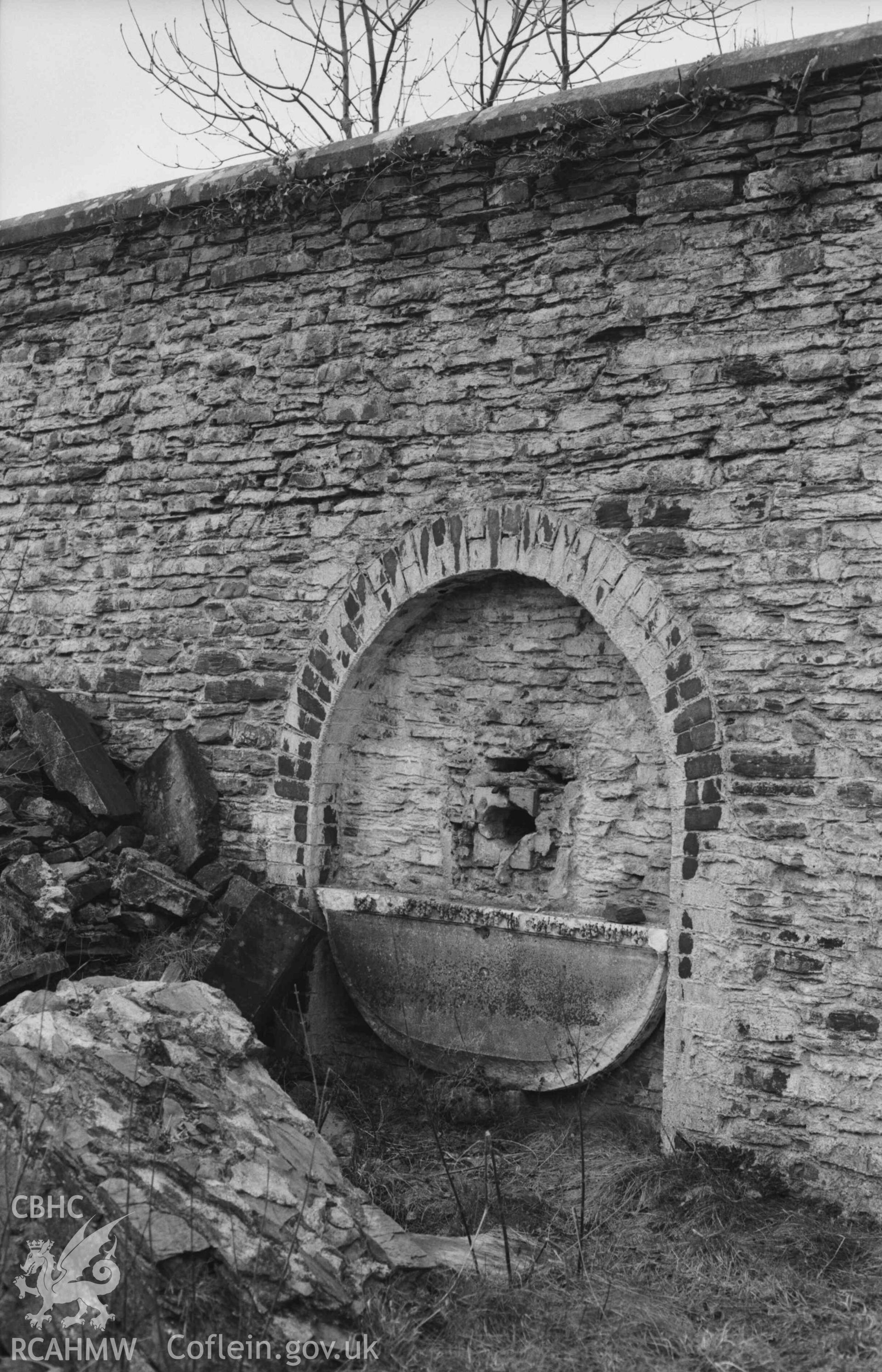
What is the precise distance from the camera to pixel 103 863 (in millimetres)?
5344

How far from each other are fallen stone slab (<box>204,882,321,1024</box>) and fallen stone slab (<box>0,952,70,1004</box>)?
1.95ft

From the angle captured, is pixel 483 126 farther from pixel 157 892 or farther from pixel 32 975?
pixel 32 975

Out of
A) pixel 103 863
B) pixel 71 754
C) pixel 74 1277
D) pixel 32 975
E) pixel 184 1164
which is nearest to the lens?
pixel 74 1277

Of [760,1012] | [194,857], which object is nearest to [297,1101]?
[194,857]

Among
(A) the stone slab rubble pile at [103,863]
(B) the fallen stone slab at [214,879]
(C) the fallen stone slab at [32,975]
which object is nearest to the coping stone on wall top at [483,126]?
(A) the stone slab rubble pile at [103,863]

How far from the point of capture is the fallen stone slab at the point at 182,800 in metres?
5.50

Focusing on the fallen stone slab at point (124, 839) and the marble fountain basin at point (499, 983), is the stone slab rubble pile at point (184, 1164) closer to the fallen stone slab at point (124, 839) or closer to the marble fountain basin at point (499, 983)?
the marble fountain basin at point (499, 983)

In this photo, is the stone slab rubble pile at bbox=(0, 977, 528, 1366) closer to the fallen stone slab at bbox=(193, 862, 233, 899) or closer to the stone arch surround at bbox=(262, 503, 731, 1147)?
the stone arch surround at bbox=(262, 503, 731, 1147)

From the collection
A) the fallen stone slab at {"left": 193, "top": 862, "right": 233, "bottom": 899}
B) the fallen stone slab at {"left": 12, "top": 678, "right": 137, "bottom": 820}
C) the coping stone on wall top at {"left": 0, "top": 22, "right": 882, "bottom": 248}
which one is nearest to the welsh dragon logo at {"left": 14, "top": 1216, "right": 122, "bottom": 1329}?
the fallen stone slab at {"left": 193, "top": 862, "right": 233, "bottom": 899}

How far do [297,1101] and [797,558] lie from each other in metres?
2.82

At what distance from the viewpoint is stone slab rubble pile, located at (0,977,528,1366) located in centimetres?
315

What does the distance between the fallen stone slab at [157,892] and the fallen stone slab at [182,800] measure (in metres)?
0.20

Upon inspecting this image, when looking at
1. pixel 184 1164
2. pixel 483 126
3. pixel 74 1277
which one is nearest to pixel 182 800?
pixel 184 1164

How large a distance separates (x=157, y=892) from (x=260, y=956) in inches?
22.7
